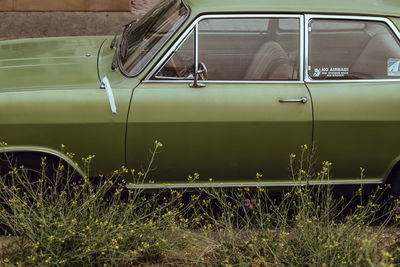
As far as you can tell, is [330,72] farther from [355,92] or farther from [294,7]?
[294,7]

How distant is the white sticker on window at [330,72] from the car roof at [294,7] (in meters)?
0.40

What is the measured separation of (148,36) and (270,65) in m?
0.90

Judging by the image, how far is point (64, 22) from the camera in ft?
34.4

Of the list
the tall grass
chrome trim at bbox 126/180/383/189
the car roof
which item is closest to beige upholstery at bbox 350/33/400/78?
the car roof

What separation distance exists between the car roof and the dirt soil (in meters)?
5.64

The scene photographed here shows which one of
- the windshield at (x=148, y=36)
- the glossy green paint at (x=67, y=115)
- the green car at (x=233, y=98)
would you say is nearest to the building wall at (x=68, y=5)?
the windshield at (x=148, y=36)

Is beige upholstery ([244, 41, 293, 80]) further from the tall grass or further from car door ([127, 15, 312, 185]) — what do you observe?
→ the tall grass

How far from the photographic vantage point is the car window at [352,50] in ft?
16.1

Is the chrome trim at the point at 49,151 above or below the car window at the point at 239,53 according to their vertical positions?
below

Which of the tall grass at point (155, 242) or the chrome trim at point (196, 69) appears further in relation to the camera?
the chrome trim at point (196, 69)

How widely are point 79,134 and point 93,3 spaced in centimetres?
623

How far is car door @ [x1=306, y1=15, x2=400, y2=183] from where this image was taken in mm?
4836

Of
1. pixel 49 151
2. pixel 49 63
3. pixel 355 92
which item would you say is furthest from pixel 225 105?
pixel 49 63

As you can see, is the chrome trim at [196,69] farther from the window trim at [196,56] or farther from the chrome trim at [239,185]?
the chrome trim at [239,185]
